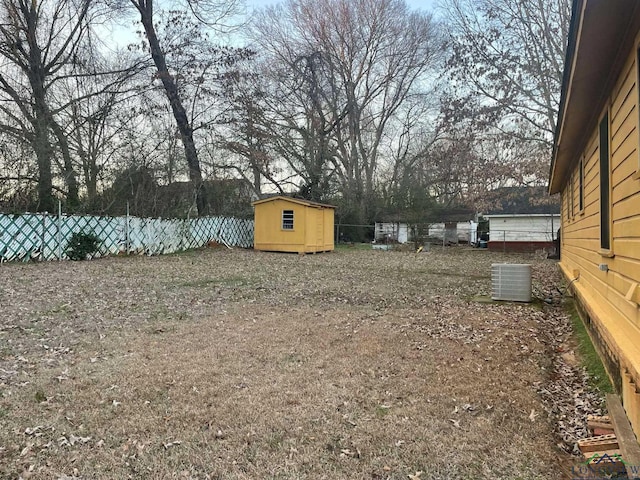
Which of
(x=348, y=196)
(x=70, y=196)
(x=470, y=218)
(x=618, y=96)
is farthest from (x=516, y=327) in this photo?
(x=470, y=218)

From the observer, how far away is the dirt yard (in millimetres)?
2297

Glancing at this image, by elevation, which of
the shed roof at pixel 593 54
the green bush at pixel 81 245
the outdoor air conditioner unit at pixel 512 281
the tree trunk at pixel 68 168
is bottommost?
the outdoor air conditioner unit at pixel 512 281

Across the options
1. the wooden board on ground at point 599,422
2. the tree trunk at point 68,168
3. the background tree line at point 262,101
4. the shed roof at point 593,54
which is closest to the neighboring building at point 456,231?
the background tree line at point 262,101

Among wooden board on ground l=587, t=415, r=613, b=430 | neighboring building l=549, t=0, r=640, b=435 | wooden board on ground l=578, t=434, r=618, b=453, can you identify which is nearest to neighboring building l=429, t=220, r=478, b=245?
neighboring building l=549, t=0, r=640, b=435

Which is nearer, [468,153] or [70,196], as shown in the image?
[70,196]

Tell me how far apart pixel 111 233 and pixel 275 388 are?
39.4 feet

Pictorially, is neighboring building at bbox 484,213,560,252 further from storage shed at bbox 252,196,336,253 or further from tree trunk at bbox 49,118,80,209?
tree trunk at bbox 49,118,80,209

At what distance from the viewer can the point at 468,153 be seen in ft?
54.9

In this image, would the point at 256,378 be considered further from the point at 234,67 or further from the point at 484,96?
the point at 234,67

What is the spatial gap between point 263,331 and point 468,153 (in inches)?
555

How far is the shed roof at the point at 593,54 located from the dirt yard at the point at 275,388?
7.95 feet

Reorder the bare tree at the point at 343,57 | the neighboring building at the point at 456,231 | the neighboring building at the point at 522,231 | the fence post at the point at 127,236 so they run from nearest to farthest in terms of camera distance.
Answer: the fence post at the point at 127,236 < the neighboring building at the point at 522,231 < the bare tree at the point at 343,57 < the neighboring building at the point at 456,231

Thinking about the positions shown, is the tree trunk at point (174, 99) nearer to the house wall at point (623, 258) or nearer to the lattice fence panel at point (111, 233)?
the lattice fence panel at point (111, 233)

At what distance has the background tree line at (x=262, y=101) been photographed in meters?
13.4
